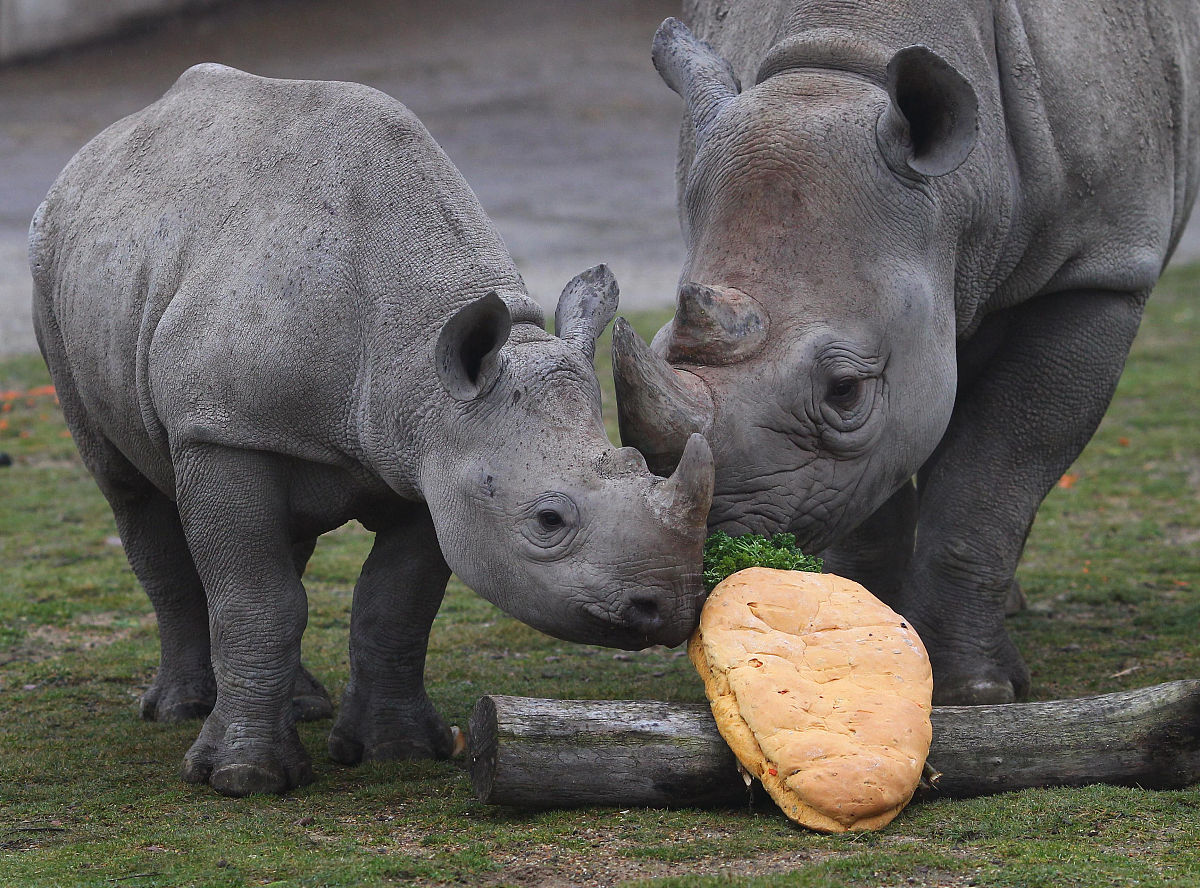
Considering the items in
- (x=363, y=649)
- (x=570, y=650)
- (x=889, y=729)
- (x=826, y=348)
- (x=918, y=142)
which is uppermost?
(x=918, y=142)

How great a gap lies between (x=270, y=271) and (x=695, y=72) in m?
1.91

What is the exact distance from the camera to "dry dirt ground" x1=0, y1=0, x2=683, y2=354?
2092 centimetres

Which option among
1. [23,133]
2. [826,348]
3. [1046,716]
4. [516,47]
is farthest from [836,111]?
[516,47]

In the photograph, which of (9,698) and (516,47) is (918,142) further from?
(516,47)

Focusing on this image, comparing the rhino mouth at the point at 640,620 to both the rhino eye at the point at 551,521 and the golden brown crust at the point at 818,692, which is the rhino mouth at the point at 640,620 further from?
the rhino eye at the point at 551,521

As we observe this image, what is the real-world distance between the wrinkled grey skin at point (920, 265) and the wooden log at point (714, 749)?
2.60 ft

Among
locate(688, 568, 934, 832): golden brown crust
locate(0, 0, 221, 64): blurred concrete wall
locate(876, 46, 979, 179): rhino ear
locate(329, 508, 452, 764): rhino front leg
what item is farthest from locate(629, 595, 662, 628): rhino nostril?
locate(0, 0, 221, 64): blurred concrete wall

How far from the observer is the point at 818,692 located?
5070 millimetres

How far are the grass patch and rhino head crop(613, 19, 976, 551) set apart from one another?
117cm

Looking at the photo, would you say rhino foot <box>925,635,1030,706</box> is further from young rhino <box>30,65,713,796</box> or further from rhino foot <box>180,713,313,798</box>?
rhino foot <box>180,713,313,798</box>

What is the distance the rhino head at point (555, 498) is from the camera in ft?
16.8

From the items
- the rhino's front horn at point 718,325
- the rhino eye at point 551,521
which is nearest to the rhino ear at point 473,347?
the rhino eye at point 551,521

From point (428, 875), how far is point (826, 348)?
2.16m

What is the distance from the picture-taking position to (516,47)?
28594 mm
